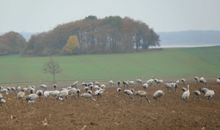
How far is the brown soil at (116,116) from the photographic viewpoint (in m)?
19.6

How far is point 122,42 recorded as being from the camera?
120 m

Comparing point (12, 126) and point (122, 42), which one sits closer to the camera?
point (12, 126)

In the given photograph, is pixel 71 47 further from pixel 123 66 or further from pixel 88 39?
pixel 123 66

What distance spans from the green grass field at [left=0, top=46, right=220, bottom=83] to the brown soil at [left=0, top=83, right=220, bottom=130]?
47590 mm

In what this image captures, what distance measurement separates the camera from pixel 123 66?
89.9m

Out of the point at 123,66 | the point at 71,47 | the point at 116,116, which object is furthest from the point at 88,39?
the point at 116,116

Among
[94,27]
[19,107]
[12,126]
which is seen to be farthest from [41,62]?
[12,126]

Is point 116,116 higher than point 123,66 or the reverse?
higher

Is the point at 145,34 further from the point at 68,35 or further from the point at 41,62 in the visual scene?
the point at 41,62

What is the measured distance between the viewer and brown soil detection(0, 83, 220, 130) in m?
19.6

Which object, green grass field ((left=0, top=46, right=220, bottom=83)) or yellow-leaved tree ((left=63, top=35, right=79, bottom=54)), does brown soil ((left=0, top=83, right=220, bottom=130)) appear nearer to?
green grass field ((left=0, top=46, right=220, bottom=83))

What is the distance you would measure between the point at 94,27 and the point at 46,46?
62.8 ft

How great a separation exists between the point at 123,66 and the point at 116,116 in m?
67.6

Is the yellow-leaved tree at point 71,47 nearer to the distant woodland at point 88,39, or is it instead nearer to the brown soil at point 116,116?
the distant woodland at point 88,39
